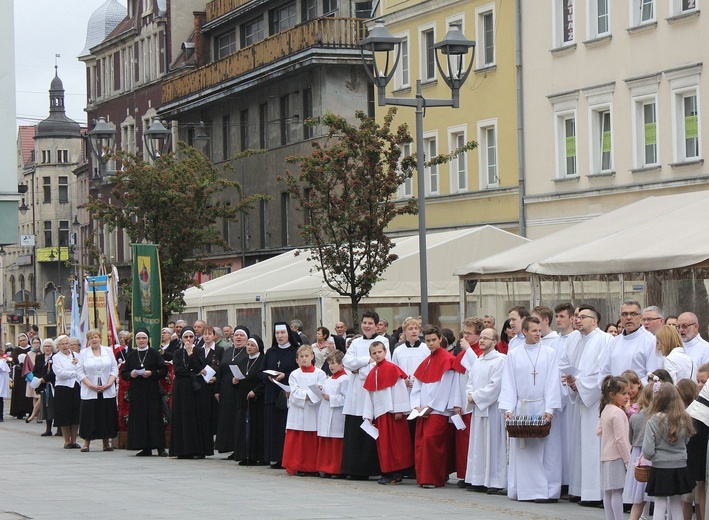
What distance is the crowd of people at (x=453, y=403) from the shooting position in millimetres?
13648

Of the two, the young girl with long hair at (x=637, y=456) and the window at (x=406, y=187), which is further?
the window at (x=406, y=187)

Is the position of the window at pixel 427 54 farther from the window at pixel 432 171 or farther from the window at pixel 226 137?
the window at pixel 226 137

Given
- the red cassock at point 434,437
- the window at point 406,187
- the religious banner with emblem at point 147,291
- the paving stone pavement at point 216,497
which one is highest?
the window at point 406,187

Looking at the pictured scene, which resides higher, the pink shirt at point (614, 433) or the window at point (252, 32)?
the window at point (252, 32)

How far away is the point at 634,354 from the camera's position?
619 inches

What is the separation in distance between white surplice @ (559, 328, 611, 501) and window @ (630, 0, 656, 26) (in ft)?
59.1

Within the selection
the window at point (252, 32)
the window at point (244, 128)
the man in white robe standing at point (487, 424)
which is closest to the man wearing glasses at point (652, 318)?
the man in white robe standing at point (487, 424)

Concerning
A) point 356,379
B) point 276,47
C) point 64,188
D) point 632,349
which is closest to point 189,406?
point 356,379

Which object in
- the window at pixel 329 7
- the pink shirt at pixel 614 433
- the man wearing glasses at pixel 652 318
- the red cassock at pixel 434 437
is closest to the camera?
the pink shirt at pixel 614 433

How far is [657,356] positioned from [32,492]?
7.10 meters

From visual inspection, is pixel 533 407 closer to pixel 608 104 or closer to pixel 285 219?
pixel 608 104

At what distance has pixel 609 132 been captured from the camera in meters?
34.6

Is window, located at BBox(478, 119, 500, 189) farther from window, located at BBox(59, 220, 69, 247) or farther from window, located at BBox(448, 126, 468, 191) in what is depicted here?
window, located at BBox(59, 220, 69, 247)

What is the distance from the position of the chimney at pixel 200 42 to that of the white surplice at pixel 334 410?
4238cm
